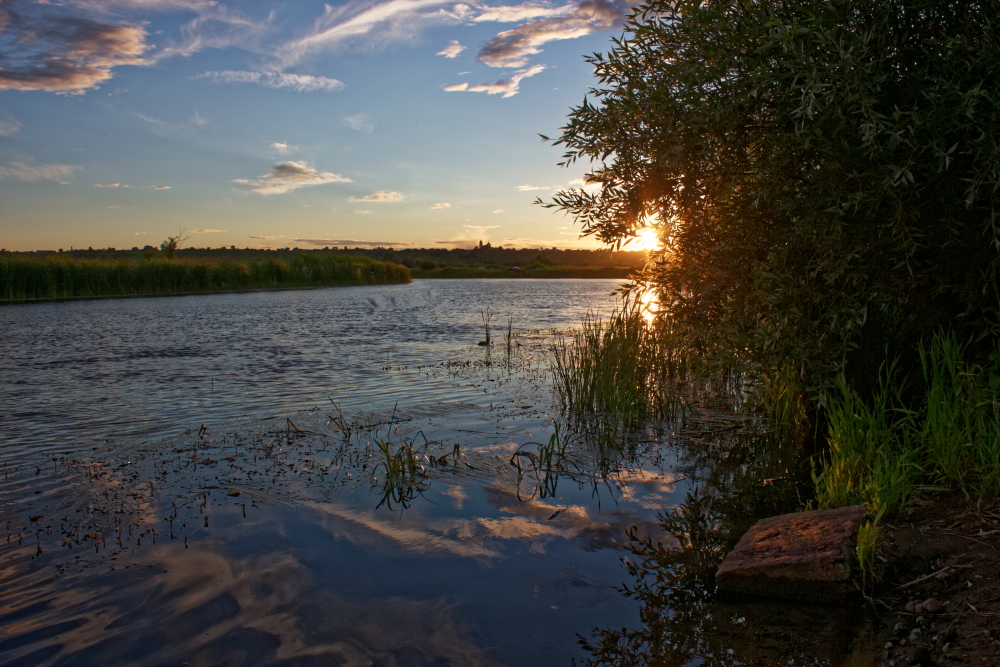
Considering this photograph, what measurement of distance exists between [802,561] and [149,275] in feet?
136

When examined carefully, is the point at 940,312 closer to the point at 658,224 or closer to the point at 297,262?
the point at 658,224

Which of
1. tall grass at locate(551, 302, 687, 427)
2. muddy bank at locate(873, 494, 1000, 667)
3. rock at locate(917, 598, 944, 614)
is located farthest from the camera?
tall grass at locate(551, 302, 687, 427)

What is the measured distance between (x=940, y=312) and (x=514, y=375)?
8.57 m

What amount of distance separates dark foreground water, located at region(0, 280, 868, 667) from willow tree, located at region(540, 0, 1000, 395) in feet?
7.61

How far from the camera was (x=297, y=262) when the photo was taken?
51.3 m

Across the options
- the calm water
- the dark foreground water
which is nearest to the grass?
the dark foreground water

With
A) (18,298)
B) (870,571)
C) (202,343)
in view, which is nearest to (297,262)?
(18,298)

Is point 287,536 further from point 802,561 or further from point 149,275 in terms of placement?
point 149,275

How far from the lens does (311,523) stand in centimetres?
563

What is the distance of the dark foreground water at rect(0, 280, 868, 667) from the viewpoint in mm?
3957

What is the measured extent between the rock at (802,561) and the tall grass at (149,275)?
124 feet

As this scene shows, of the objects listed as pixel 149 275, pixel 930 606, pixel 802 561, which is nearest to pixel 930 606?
pixel 930 606

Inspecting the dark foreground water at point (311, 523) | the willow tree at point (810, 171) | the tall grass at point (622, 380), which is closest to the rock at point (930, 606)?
the dark foreground water at point (311, 523)

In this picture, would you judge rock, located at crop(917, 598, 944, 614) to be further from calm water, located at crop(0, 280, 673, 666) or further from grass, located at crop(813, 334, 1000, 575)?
calm water, located at crop(0, 280, 673, 666)
